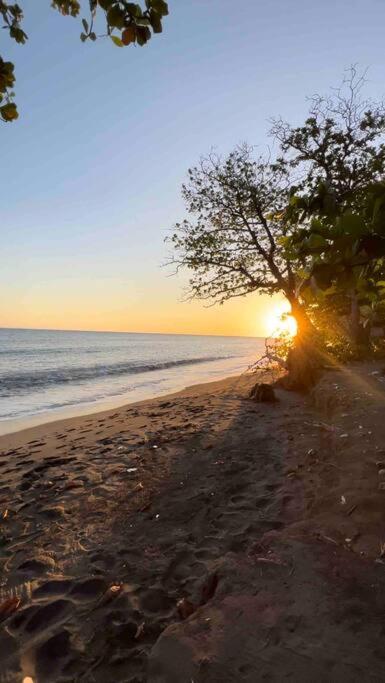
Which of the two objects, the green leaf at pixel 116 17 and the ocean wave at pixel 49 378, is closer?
the green leaf at pixel 116 17

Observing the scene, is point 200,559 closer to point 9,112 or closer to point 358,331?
point 9,112

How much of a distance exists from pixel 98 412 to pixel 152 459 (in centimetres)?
686

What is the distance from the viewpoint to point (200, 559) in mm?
4129

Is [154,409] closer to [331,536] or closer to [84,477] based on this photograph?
[84,477]

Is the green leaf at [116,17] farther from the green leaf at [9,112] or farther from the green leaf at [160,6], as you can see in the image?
the green leaf at [9,112]

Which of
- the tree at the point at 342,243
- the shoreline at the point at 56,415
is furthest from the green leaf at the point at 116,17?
the shoreline at the point at 56,415

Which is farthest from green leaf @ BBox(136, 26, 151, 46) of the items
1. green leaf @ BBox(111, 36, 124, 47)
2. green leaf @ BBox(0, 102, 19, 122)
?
green leaf @ BBox(0, 102, 19, 122)

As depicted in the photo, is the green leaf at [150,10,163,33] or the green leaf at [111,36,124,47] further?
the green leaf at [111,36,124,47]

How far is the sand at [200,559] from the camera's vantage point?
2637 mm

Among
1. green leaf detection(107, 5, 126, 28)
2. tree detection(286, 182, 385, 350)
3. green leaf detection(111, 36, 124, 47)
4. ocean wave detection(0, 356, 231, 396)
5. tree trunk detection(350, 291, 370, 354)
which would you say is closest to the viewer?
green leaf detection(107, 5, 126, 28)

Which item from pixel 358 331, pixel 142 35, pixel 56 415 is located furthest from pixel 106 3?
pixel 358 331

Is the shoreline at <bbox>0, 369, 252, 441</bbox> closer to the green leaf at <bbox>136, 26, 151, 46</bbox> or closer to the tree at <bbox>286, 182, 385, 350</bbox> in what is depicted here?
the tree at <bbox>286, 182, 385, 350</bbox>

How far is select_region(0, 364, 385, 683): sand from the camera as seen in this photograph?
2.64 meters

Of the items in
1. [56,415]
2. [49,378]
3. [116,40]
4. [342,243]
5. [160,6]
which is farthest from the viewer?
[49,378]
